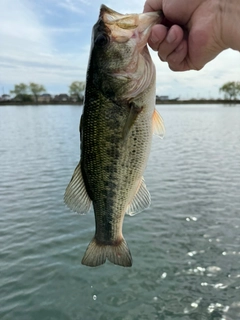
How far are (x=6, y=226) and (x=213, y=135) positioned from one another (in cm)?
2108

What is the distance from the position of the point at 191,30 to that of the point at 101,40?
83 cm

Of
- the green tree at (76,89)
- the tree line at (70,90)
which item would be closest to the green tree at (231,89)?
the tree line at (70,90)

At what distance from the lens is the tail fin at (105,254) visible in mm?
3029

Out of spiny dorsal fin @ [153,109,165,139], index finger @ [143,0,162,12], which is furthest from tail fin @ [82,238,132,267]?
index finger @ [143,0,162,12]

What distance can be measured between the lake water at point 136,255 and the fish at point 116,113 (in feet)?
12.0

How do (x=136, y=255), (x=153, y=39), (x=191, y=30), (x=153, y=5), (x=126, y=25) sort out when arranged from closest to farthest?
(x=126, y=25), (x=153, y=39), (x=191, y=30), (x=153, y=5), (x=136, y=255)

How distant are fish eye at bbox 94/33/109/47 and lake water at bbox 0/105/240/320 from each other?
4637mm

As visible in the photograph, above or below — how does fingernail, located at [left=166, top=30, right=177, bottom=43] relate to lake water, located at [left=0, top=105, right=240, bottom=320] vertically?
above

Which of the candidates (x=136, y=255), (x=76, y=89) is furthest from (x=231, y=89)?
(x=136, y=255)

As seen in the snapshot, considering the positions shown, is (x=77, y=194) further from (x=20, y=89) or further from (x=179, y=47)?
(x=20, y=89)

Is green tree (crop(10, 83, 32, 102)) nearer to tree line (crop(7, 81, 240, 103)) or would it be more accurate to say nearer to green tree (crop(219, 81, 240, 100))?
tree line (crop(7, 81, 240, 103))

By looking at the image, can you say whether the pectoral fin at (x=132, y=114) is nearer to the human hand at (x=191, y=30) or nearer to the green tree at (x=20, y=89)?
the human hand at (x=191, y=30)

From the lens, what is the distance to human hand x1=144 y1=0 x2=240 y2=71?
2709mm

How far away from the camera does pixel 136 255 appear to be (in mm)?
7586
